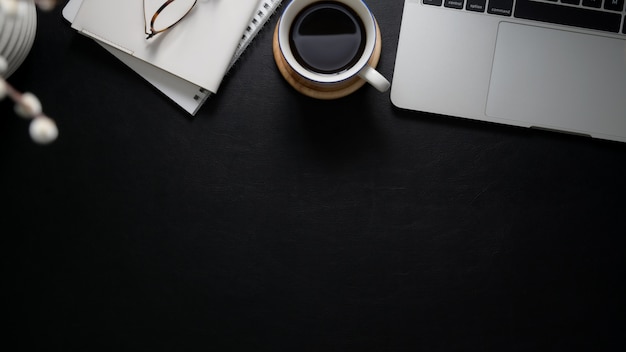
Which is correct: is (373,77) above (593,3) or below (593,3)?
below

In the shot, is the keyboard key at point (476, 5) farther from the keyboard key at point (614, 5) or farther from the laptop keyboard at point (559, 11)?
the keyboard key at point (614, 5)

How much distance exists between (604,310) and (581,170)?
17 cm

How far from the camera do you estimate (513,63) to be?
0.76 meters

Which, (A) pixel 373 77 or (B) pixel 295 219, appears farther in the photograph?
(B) pixel 295 219

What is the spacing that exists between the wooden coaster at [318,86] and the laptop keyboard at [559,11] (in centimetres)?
9

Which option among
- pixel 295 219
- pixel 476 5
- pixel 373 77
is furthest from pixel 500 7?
pixel 295 219

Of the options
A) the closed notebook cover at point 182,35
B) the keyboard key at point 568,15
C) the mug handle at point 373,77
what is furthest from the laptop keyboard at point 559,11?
the closed notebook cover at point 182,35

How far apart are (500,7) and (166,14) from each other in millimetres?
382

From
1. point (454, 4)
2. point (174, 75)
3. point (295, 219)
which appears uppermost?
point (454, 4)

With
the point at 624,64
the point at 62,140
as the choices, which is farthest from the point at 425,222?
the point at 62,140

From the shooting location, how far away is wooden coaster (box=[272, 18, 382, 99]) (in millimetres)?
760

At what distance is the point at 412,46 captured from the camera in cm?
76

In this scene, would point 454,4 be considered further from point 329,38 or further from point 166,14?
point 166,14

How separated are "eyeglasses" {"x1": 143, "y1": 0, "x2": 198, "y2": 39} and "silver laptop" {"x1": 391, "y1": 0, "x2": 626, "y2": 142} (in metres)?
0.25
